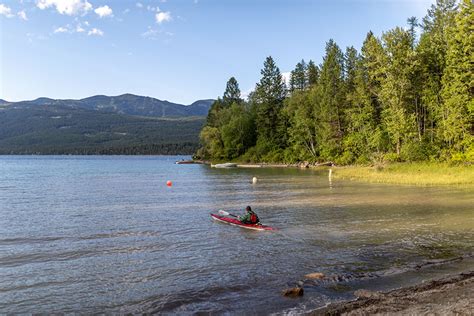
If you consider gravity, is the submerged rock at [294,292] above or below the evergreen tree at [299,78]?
below

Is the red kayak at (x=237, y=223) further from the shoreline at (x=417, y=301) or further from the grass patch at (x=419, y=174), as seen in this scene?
the grass patch at (x=419, y=174)

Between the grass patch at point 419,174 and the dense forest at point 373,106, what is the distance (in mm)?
3167

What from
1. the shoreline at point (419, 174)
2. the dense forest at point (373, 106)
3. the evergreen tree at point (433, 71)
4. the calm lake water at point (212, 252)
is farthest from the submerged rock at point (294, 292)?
the evergreen tree at point (433, 71)

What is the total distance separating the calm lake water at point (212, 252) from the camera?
43.0 ft

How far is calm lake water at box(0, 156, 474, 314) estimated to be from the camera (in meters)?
13.1

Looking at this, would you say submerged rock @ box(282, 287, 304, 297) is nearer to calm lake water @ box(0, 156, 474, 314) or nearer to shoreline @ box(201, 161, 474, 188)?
calm lake water @ box(0, 156, 474, 314)

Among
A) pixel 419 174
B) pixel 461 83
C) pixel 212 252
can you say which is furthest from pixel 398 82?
pixel 212 252

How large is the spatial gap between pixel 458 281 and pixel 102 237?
1730 cm

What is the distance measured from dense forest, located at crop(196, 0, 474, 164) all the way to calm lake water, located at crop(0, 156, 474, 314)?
27558mm

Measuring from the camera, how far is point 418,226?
77.7ft

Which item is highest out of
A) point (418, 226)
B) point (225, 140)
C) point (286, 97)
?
point (286, 97)

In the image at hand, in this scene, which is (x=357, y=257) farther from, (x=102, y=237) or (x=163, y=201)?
(x=163, y=201)

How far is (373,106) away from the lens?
7894 cm

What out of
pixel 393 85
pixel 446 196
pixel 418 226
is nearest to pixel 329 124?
pixel 393 85
